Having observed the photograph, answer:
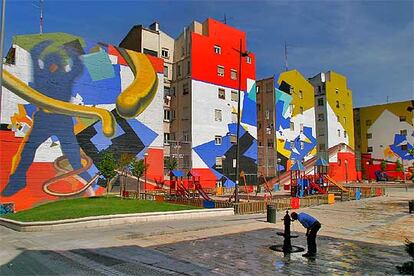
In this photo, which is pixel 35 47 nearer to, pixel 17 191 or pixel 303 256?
pixel 17 191

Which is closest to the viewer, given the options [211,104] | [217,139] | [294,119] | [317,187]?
[317,187]

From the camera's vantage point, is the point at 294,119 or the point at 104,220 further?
the point at 294,119

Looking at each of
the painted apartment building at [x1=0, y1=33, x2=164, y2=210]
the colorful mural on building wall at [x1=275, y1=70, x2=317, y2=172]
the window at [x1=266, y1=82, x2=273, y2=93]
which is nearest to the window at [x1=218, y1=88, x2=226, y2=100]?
the painted apartment building at [x1=0, y1=33, x2=164, y2=210]

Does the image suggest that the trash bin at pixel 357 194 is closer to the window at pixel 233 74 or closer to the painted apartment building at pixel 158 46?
the painted apartment building at pixel 158 46

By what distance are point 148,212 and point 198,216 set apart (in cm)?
305

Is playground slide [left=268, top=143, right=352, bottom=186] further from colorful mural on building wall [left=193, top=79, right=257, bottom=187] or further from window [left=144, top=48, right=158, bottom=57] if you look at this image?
window [left=144, top=48, right=158, bottom=57]

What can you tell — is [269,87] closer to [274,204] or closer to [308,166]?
[308,166]

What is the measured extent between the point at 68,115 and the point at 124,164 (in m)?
7.07

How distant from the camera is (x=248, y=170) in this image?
5466 centimetres

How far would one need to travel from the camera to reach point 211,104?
2015 inches

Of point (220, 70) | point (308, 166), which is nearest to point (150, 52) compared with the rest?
point (220, 70)

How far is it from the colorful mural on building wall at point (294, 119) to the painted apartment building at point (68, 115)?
81.1ft

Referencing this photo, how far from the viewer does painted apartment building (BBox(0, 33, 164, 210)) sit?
3344cm

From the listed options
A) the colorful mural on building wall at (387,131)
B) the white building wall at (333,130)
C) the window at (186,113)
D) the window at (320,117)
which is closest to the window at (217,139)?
the window at (186,113)
